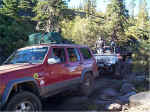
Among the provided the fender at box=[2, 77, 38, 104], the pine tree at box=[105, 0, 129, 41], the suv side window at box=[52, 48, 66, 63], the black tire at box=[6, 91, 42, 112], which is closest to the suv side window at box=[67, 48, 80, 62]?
the suv side window at box=[52, 48, 66, 63]

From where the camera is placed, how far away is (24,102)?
372 centimetres

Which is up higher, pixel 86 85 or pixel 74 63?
pixel 74 63

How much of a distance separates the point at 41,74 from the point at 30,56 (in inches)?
31.7

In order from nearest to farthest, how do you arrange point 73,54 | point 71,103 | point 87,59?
1. point 71,103
2. point 73,54
3. point 87,59

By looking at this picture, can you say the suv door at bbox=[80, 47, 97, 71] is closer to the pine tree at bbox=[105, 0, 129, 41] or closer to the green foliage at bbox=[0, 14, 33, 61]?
the green foliage at bbox=[0, 14, 33, 61]

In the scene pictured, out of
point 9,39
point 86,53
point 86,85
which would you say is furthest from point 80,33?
point 86,85

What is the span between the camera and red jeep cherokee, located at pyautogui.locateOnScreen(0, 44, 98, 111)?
11.9 ft

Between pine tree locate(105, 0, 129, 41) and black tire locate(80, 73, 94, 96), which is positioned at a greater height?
pine tree locate(105, 0, 129, 41)

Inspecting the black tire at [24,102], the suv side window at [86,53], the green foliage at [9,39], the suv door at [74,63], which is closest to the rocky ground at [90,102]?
the suv door at [74,63]

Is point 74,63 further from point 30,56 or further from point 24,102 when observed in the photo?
point 24,102

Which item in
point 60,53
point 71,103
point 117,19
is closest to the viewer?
point 60,53

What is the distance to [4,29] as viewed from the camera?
16.2 meters

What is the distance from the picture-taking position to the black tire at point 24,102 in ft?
11.5

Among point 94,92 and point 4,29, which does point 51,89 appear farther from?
point 4,29
